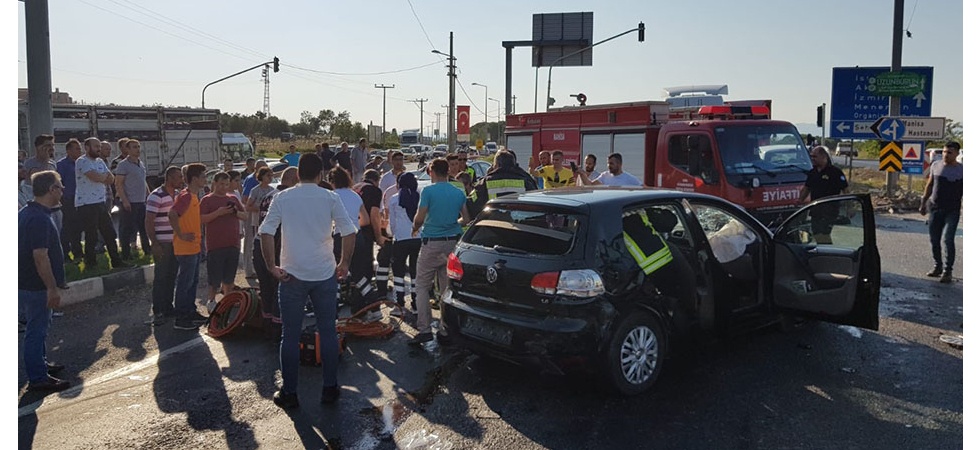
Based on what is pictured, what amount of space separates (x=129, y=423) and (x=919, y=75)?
68.0 feet

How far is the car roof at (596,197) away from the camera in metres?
5.31

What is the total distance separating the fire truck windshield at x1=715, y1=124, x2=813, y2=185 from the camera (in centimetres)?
1077

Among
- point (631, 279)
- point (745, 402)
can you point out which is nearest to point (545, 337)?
point (631, 279)

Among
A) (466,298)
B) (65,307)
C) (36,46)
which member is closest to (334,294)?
(466,298)

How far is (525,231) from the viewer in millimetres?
5391

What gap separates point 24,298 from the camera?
551cm

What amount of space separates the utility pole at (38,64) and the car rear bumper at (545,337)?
8.41m

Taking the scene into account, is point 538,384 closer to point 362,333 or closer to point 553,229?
point 553,229

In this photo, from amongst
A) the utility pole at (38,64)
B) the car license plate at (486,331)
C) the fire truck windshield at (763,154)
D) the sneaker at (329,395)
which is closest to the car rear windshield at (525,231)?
the car license plate at (486,331)

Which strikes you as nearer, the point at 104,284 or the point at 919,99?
the point at 104,284

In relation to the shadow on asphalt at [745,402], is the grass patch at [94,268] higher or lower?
higher

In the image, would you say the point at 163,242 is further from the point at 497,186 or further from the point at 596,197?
the point at 596,197

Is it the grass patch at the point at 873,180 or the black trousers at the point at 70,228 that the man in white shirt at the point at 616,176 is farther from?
the grass patch at the point at 873,180

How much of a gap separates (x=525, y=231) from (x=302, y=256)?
1.68 meters
